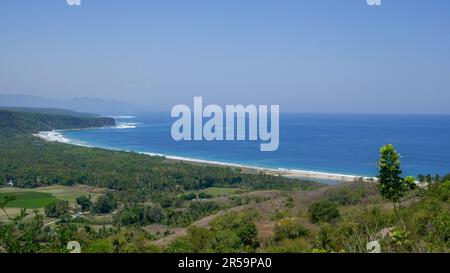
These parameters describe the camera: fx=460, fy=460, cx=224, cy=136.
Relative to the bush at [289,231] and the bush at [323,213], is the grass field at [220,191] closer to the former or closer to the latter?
the bush at [323,213]

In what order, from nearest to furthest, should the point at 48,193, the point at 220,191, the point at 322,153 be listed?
the point at 48,193 < the point at 220,191 < the point at 322,153

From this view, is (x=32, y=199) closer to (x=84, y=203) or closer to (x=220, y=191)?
(x=84, y=203)

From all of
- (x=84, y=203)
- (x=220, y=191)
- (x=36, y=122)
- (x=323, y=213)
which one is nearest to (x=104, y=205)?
(x=84, y=203)

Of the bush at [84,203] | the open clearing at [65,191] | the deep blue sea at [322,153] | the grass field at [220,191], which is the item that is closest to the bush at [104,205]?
the bush at [84,203]

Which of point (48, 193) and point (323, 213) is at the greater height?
point (323, 213)

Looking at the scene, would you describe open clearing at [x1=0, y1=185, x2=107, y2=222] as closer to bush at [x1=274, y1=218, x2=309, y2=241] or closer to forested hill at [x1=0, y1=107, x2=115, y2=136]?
bush at [x1=274, y1=218, x2=309, y2=241]

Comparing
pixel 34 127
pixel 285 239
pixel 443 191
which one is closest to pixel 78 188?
pixel 285 239
